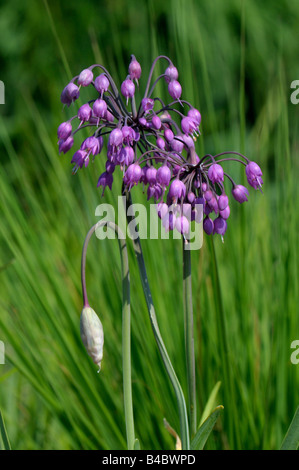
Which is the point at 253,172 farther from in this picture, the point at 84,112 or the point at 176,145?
the point at 84,112

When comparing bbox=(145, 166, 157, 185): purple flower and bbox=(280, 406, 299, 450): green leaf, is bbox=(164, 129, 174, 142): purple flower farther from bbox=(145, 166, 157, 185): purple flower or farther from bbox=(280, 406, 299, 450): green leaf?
bbox=(280, 406, 299, 450): green leaf

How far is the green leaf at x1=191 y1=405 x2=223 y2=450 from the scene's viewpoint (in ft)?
2.27

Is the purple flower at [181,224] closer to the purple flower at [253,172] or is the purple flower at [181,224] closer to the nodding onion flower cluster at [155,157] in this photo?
the nodding onion flower cluster at [155,157]

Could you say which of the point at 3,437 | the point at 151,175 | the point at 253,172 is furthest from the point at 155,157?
the point at 3,437

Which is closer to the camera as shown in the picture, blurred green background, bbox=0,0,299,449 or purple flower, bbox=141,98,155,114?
purple flower, bbox=141,98,155,114

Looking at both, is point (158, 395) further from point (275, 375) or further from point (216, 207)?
point (216, 207)

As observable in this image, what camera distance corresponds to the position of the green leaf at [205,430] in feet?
2.27

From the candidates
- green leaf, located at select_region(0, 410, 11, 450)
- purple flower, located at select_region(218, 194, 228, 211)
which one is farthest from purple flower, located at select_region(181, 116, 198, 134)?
green leaf, located at select_region(0, 410, 11, 450)

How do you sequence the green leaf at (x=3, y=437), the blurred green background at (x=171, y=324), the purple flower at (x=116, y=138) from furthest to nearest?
the blurred green background at (x=171, y=324)
the green leaf at (x=3, y=437)
the purple flower at (x=116, y=138)

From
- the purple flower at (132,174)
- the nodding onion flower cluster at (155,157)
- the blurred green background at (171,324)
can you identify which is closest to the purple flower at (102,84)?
the nodding onion flower cluster at (155,157)

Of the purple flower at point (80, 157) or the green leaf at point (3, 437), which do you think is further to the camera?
the green leaf at point (3, 437)

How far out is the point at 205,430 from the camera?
0.71 meters
